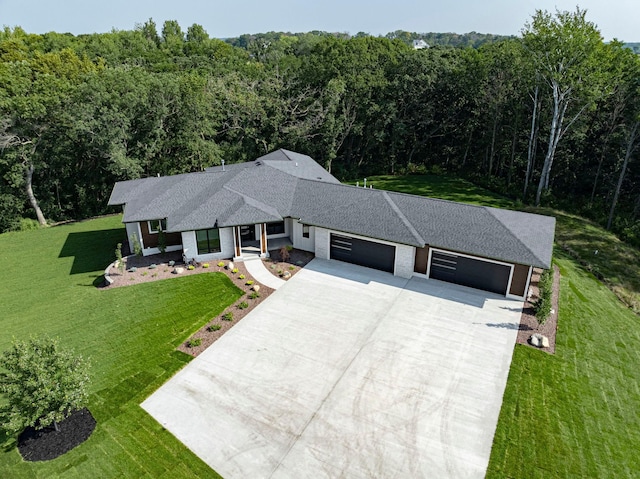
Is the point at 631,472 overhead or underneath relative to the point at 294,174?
underneath

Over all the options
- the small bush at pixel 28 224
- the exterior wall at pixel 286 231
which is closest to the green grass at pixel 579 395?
the exterior wall at pixel 286 231

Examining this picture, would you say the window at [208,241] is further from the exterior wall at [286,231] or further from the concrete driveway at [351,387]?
the concrete driveway at [351,387]

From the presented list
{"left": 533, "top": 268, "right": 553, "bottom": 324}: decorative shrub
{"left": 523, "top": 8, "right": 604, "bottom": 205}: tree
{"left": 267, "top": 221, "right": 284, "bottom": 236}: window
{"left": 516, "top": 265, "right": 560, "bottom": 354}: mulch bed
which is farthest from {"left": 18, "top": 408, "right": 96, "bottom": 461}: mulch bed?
{"left": 523, "top": 8, "right": 604, "bottom": 205}: tree

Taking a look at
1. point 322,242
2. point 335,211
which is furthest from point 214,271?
point 335,211

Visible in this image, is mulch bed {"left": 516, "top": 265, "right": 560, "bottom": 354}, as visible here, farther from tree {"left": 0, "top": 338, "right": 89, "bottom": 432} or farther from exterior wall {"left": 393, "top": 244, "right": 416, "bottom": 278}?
tree {"left": 0, "top": 338, "right": 89, "bottom": 432}

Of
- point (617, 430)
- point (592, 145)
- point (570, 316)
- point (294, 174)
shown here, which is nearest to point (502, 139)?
point (592, 145)

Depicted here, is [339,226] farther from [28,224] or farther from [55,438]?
[28,224]

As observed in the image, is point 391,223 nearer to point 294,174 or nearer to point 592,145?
point 294,174
